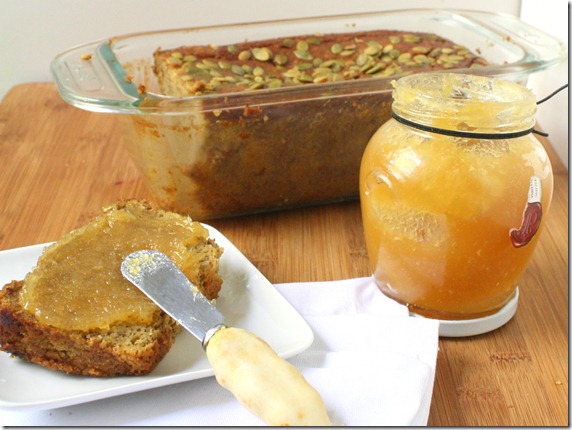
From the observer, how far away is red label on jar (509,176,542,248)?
1.13m

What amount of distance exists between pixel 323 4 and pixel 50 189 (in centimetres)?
107

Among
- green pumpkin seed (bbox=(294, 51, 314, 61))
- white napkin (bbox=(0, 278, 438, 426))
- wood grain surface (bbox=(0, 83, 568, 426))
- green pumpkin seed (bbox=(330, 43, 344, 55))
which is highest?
green pumpkin seed (bbox=(294, 51, 314, 61))

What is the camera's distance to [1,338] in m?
1.06

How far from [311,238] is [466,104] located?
Answer: 526 millimetres

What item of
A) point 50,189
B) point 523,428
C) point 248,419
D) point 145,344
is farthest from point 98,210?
point 523,428

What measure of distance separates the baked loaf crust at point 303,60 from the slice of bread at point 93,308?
17.7 inches

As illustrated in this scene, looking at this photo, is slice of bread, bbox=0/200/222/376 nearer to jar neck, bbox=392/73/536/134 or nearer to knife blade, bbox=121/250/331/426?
knife blade, bbox=121/250/331/426

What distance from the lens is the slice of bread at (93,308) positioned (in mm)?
1050

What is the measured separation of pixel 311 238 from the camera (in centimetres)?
153

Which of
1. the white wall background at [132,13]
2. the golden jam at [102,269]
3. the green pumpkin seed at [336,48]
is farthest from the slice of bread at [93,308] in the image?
the white wall background at [132,13]

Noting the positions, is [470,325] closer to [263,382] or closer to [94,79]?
[263,382]

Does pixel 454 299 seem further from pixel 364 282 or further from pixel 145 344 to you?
pixel 145 344

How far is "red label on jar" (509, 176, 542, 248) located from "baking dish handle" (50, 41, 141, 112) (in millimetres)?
730

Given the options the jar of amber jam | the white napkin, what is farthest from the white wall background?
the white napkin
